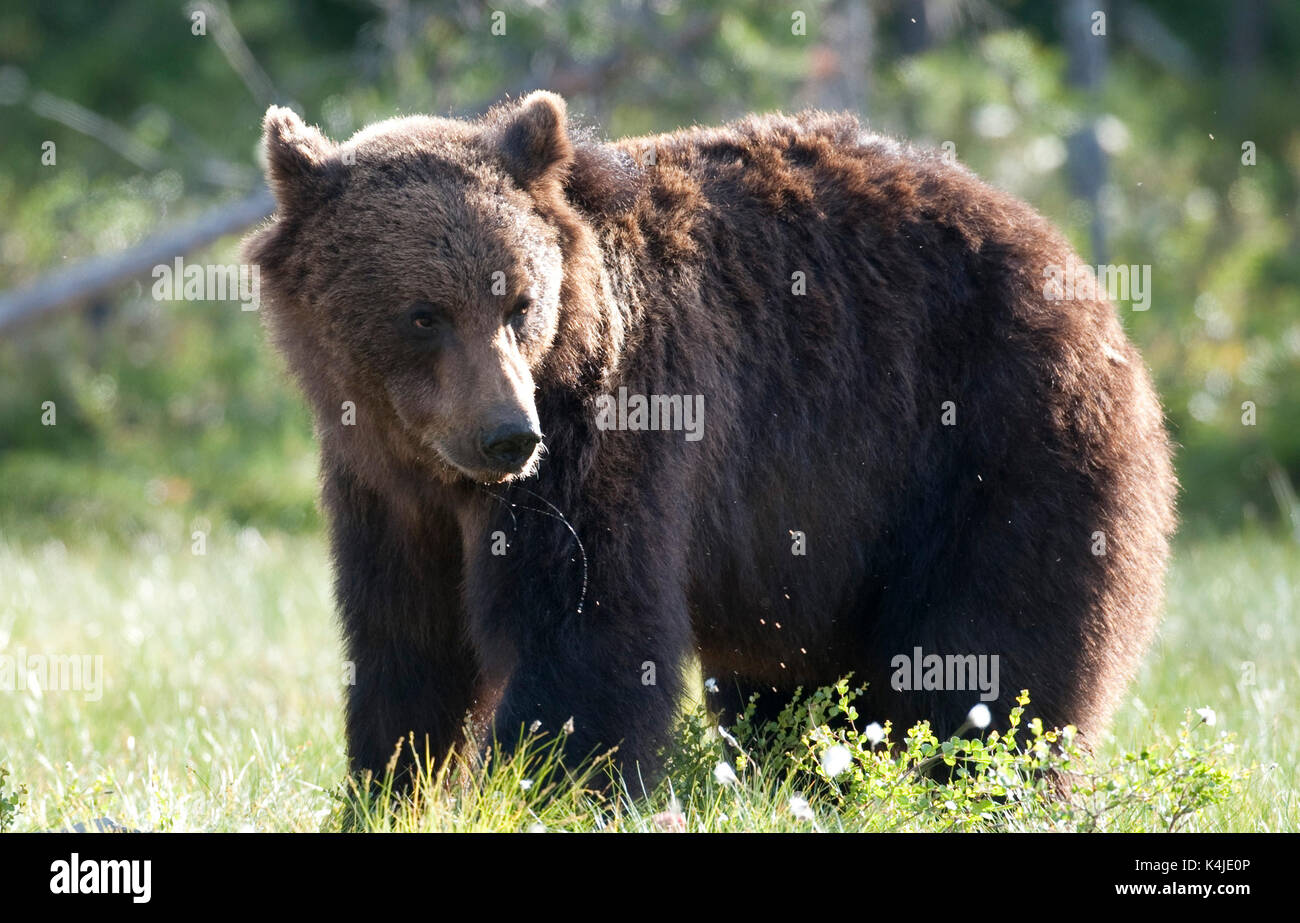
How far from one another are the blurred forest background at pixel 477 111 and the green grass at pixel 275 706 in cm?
192

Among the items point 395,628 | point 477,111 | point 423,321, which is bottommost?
point 395,628

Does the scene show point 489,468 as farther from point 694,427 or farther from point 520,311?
point 694,427

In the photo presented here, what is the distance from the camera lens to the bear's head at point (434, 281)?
4.40 metres

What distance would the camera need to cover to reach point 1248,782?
5043 millimetres

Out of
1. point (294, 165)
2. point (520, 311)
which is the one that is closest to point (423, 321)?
point (520, 311)

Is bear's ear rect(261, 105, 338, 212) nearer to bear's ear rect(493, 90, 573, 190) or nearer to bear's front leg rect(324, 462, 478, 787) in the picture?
bear's ear rect(493, 90, 573, 190)

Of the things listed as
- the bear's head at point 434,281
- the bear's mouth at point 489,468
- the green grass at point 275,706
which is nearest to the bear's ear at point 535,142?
the bear's head at point 434,281

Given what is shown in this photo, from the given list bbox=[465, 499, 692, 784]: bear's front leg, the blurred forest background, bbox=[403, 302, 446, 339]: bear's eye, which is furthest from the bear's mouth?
the blurred forest background

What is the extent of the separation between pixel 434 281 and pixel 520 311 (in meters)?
0.26

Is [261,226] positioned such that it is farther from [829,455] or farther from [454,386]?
[829,455]

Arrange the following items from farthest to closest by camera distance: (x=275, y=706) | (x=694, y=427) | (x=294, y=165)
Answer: (x=275, y=706) → (x=694, y=427) → (x=294, y=165)

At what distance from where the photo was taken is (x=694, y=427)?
488 centimetres

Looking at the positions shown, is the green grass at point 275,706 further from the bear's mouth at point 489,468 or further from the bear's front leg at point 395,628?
the bear's mouth at point 489,468

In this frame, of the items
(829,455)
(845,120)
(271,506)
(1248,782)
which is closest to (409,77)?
(271,506)
